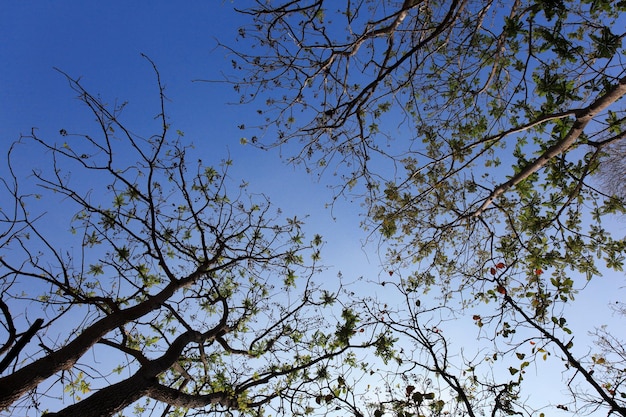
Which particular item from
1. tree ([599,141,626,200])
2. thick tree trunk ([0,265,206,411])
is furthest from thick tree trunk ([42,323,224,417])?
tree ([599,141,626,200])

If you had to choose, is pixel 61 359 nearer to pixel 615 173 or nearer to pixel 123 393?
pixel 123 393

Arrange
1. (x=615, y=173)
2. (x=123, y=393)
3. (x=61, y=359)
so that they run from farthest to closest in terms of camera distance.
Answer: (x=615, y=173)
(x=123, y=393)
(x=61, y=359)

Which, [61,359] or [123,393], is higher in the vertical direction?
[61,359]

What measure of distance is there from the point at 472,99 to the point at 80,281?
729 centimetres

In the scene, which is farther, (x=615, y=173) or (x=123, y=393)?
(x=615, y=173)

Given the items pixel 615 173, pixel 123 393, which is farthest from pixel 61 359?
pixel 615 173

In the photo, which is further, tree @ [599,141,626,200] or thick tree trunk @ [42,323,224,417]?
tree @ [599,141,626,200]

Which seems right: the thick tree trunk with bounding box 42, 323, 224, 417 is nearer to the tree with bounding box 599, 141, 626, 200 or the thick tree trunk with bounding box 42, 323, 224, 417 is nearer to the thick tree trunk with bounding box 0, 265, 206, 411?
the thick tree trunk with bounding box 0, 265, 206, 411

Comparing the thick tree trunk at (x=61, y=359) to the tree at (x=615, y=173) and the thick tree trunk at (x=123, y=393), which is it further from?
the tree at (x=615, y=173)

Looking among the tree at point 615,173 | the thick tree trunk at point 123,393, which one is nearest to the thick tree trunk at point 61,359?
the thick tree trunk at point 123,393

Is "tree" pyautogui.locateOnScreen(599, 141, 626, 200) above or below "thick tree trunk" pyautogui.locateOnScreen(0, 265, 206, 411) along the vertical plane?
above

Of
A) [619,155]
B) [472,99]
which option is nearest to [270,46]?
[472,99]

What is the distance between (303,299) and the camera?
731 cm

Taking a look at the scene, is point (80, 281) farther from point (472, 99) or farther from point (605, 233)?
point (605, 233)
